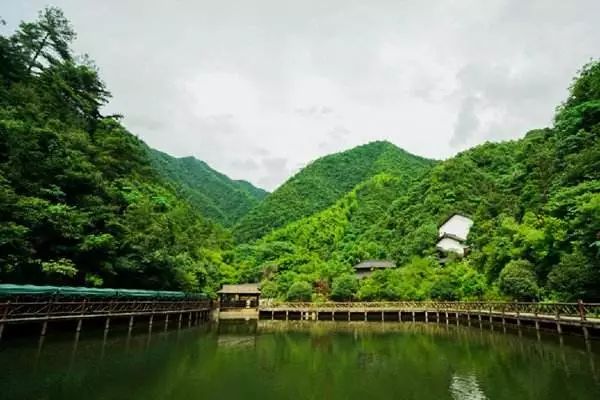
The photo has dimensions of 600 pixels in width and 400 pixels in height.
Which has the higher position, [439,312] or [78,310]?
[78,310]

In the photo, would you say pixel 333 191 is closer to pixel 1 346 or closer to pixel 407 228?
pixel 407 228

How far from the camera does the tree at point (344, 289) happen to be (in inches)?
1768

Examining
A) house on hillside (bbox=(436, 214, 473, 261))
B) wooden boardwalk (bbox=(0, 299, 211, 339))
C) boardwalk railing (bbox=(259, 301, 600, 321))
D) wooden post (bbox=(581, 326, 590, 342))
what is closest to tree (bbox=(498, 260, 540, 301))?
boardwalk railing (bbox=(259, 301, 600, 321))

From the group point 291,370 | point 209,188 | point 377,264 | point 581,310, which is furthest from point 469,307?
point 209,188

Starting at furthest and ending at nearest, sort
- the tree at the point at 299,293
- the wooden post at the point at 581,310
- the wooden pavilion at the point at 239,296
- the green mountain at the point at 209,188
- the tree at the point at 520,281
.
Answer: the green mountain at the point at 209,188
the tree at the point at 299,293
the wooden pavilion at the point at 239,296
the tree at the point at 520,281
the wooden post at the point at 581,310

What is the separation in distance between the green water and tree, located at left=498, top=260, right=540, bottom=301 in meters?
8.14

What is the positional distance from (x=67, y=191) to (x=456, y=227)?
49778 millimetres

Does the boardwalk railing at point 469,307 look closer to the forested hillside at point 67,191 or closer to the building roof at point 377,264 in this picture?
the forested hillside at point 67,191

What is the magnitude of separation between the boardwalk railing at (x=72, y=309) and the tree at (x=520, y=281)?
24408mm

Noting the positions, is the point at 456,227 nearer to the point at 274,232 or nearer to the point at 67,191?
the point at 274,232

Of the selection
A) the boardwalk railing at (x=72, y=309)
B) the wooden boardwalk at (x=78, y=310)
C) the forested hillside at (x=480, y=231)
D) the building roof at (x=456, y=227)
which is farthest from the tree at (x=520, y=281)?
the building roof at (x=456, y=227)

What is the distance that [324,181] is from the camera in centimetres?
10812

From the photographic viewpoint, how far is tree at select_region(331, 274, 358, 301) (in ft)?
147

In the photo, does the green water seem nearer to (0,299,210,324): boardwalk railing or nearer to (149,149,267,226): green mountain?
(0,299,210,324): boardwalk railing
